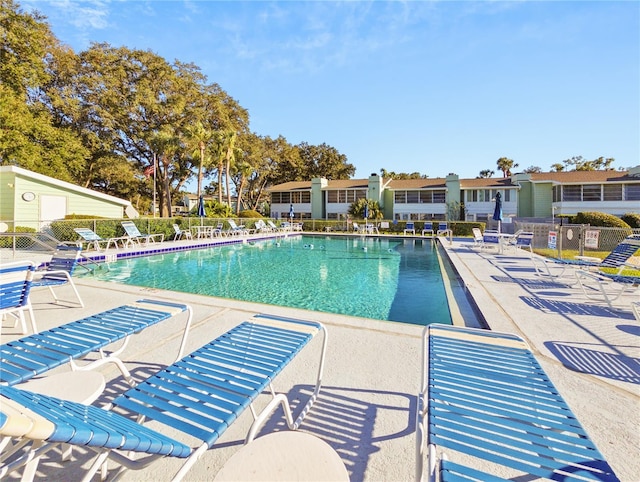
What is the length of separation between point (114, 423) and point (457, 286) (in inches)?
321

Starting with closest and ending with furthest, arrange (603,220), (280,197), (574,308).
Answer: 1. (574,308)
2. (603,220)
3. (280,197)

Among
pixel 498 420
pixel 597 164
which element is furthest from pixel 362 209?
pixel 597 164

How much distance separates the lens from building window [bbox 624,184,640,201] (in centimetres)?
2780

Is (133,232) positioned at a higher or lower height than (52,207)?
lower

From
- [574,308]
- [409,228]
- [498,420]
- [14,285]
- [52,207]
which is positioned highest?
[52,207]

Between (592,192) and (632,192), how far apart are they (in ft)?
8.72

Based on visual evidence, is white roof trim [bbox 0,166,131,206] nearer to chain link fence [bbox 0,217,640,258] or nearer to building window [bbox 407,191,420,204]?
chain link fence [bbox 0,217,640,258]

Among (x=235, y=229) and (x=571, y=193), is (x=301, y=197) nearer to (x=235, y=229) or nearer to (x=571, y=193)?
(x=235, y=229)

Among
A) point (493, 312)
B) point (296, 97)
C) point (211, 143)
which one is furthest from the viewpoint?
point (211, 143)

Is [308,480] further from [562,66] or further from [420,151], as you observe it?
[420,151]

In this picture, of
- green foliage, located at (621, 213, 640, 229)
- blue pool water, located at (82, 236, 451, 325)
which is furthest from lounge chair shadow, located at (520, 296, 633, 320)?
green foliage, located at (621, 213, 640, 229)

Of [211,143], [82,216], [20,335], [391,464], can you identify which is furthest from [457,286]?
[211,143]

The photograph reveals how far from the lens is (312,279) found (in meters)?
9.65

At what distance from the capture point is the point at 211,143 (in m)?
32.7
